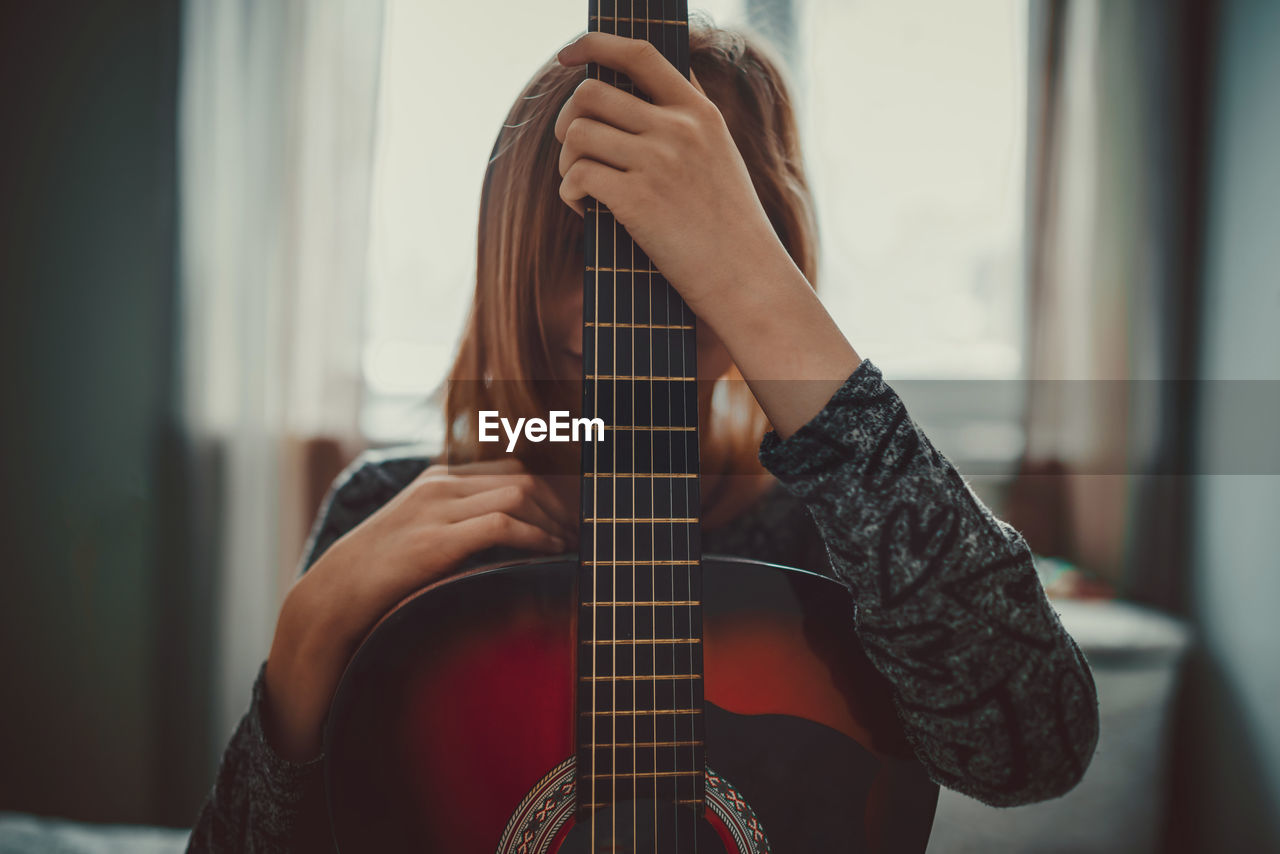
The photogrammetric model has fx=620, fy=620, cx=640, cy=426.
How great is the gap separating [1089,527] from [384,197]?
1599mm

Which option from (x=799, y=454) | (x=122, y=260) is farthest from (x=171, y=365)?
(x=799, y=454)

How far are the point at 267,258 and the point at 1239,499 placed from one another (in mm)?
1770

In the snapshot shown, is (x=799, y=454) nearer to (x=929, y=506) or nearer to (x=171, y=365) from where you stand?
(x=929, y=506)

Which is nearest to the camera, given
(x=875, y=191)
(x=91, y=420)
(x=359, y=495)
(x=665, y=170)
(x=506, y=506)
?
(x=665, y=170)

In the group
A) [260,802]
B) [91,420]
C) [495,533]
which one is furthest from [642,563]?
[91,420]

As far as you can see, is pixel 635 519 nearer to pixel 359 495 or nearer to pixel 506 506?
pixel 506 506

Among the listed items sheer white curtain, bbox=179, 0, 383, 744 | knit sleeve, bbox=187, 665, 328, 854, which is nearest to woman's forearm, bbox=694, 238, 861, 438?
knit sleeve, bbox=187, 665, 328, 854

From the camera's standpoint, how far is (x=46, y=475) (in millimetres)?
1184

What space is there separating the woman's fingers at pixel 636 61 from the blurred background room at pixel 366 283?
0.86 metres

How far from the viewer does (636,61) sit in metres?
0.35

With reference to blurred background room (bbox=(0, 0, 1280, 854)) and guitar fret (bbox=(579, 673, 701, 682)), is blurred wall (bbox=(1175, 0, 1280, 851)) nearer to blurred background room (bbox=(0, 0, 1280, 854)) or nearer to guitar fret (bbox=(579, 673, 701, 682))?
blurred background room (bbox=(0, 0, 1280, 854))

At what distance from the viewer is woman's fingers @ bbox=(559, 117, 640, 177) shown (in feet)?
1.12

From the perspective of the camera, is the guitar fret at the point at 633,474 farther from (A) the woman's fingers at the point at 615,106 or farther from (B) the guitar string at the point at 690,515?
(A) the woman's fingers at the point at 615,106

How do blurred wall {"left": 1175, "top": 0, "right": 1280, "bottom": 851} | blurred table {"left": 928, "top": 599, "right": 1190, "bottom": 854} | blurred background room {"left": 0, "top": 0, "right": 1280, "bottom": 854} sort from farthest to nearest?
blurred background room {"left": 0, "top": 0, "right": 1280, "bottom": 854} < blurred table {"left": 928, "top": 599, "right": 1190, "bottom": 854} < blurred wall {"left": 1175, "top": 0, "right": 1280, "bottom": 851}
